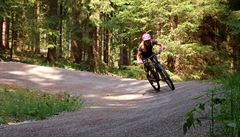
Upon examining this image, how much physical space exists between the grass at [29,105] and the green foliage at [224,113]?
180 inches

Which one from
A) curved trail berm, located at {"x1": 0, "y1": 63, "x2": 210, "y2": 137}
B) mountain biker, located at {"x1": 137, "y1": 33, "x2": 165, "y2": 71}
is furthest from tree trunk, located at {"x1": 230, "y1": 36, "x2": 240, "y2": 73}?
mountain biker, located at {"x1": 137, "y1": 33, "x2": 165, "y2": 71}

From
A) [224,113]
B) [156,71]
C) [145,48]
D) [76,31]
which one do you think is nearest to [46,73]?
[156,71]

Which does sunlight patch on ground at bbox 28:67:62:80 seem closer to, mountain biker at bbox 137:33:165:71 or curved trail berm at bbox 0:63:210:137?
curved trail berm at bbox 0:63:210:137

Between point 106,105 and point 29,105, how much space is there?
2161 mm

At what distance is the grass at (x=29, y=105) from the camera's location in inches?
403

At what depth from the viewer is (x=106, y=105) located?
12.2 metres

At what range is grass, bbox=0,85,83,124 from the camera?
1024 centimetres

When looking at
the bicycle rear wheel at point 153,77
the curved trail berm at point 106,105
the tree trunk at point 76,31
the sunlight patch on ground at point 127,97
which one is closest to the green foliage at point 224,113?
the curved trail berm at point 106,105

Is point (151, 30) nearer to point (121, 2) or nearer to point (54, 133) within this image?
point (121, 2)

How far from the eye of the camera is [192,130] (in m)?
5.88

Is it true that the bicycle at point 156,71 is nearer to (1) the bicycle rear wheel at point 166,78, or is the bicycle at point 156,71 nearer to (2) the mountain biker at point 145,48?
(1) the bicycle rear wheel at point 166,78

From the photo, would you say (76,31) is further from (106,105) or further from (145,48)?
(106,105)

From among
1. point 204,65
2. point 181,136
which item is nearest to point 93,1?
point 204,65

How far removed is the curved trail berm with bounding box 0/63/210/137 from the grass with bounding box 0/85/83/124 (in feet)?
1.45
